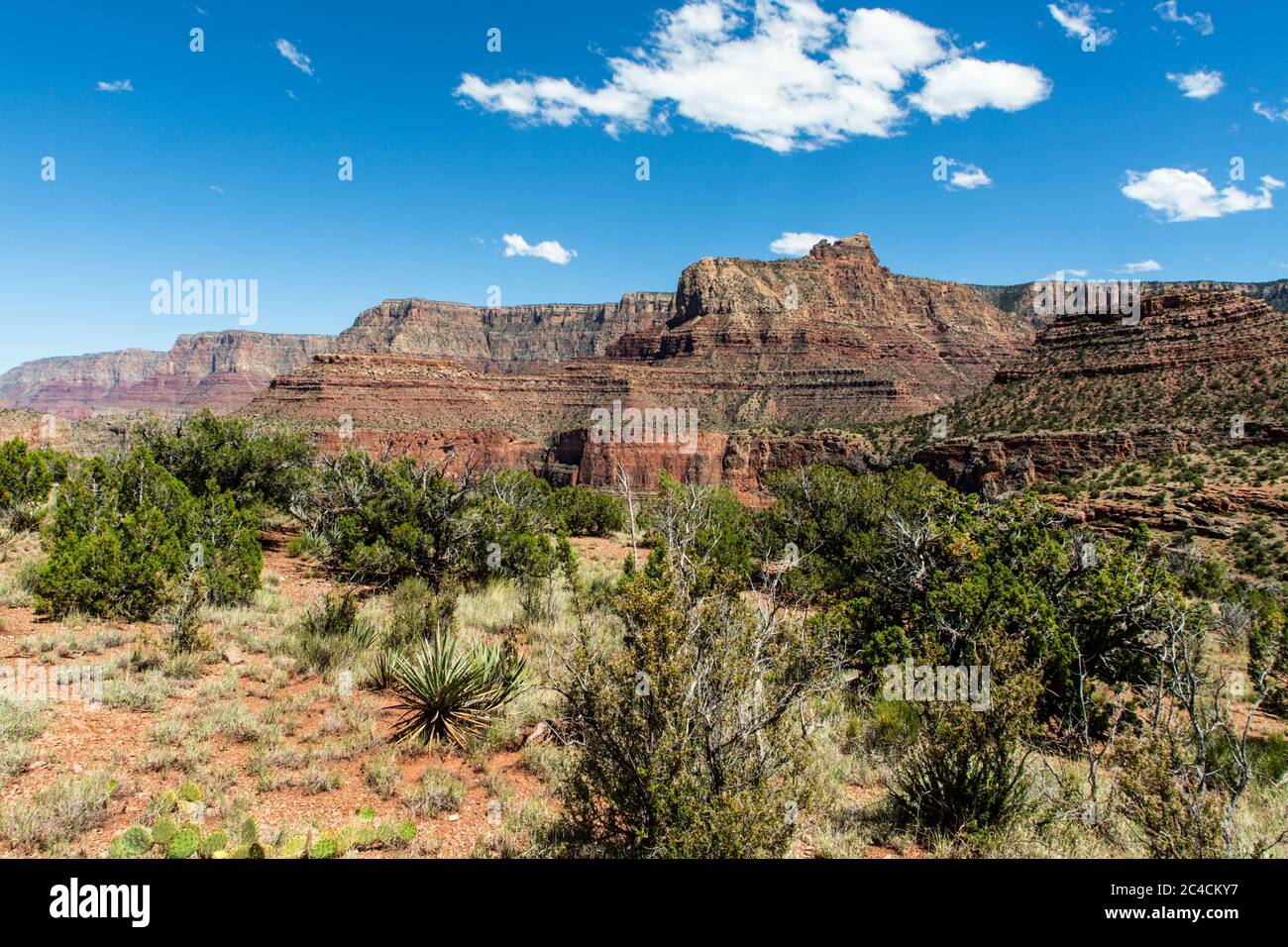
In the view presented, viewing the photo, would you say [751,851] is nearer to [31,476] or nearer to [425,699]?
[425,699]

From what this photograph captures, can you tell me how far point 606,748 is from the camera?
4.73 metres

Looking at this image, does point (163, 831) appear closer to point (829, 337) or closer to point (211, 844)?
point (211, 844)

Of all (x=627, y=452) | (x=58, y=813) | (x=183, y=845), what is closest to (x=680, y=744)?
(x=183, y=845)

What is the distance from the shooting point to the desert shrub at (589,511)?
2780 centimetres

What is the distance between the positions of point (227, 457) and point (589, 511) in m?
13.8

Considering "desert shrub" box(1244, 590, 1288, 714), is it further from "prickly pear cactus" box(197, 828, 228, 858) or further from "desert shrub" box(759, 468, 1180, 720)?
"prickly pear cactus" box(197, 828, 228, 858)

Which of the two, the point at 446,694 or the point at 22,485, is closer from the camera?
the point at 446,694

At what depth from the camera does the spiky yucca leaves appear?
23.4 ft

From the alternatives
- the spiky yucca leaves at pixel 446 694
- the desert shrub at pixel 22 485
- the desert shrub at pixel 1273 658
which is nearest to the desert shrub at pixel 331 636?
the spiky yucca leaves at pixel 446 694

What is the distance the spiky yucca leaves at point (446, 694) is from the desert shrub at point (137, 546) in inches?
206

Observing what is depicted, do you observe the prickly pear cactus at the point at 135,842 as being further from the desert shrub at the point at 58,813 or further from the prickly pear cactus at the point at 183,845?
the desert shrub at the point at 58,813

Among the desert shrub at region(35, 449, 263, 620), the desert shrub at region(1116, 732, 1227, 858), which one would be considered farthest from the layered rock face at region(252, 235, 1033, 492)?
the desert shrub at region(1116, 732, 1227, 858)

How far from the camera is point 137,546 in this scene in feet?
34.2

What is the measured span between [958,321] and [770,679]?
522 feet
